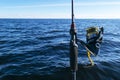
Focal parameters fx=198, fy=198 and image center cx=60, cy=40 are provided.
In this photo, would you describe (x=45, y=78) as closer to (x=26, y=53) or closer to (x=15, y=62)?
(x=15, y=62)

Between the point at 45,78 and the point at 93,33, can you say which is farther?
the point at 45,78

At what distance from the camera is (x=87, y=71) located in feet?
41.2

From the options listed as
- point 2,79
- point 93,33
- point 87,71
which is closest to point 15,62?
point 2,79

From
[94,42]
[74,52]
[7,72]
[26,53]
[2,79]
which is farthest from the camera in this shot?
[26,53]

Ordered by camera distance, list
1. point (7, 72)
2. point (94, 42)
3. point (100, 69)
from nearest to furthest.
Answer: point (94, 42) → point (7, 72) → point (100, 69)

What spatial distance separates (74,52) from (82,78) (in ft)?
24.1

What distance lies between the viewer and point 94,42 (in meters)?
5.34

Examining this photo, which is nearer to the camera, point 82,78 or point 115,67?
point 82,78

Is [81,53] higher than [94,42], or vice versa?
[94,42]

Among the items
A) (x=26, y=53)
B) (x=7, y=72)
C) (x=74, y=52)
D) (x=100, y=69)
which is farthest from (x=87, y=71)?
(x=74, y=52)

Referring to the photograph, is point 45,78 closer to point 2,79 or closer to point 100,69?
point 2,79

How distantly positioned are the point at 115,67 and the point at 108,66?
48 centimetres

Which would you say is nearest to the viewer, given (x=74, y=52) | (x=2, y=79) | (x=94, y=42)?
(x=74, y=52)

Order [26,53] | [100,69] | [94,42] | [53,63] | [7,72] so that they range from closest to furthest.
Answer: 1. [94,42]
2. [7,72]
3. [100,69]
4. [53,63]
5. [26,53]
